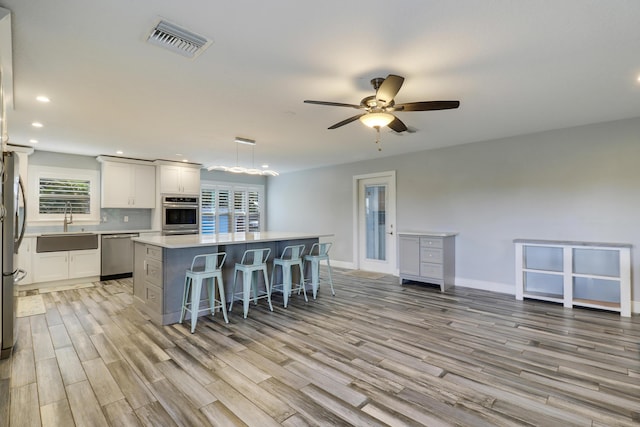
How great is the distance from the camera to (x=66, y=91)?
2969 millimetres

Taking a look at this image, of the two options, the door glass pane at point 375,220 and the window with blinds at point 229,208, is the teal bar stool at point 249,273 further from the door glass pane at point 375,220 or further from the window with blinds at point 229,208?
the window with blinds at point 229,208

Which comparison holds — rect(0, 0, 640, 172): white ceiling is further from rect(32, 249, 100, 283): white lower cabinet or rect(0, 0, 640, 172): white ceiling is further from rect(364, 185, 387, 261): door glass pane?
rect(364, 185, 387, 261): door glass pane

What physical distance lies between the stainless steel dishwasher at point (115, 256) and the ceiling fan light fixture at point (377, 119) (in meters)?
5.40

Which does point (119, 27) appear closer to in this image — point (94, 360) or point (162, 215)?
point (94, 360)

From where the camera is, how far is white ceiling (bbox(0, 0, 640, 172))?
1859mm

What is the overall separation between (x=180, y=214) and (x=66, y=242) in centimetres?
201

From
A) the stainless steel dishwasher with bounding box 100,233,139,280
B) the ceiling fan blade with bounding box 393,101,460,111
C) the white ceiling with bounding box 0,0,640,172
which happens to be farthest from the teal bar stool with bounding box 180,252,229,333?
the stainless steel dishwasher with bounding box 100,233,139,280

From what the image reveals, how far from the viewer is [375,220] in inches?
263

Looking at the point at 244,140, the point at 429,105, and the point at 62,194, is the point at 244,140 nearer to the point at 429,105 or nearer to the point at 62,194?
the point at 429,105

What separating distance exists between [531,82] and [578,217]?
2.58m

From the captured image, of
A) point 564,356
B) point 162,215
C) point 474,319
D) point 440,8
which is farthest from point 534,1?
point 162,215

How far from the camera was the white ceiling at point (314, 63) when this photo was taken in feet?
6.10

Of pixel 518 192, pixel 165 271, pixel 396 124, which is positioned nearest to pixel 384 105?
pixel 396 124

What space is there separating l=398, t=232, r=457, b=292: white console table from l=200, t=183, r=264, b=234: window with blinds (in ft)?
15.5
